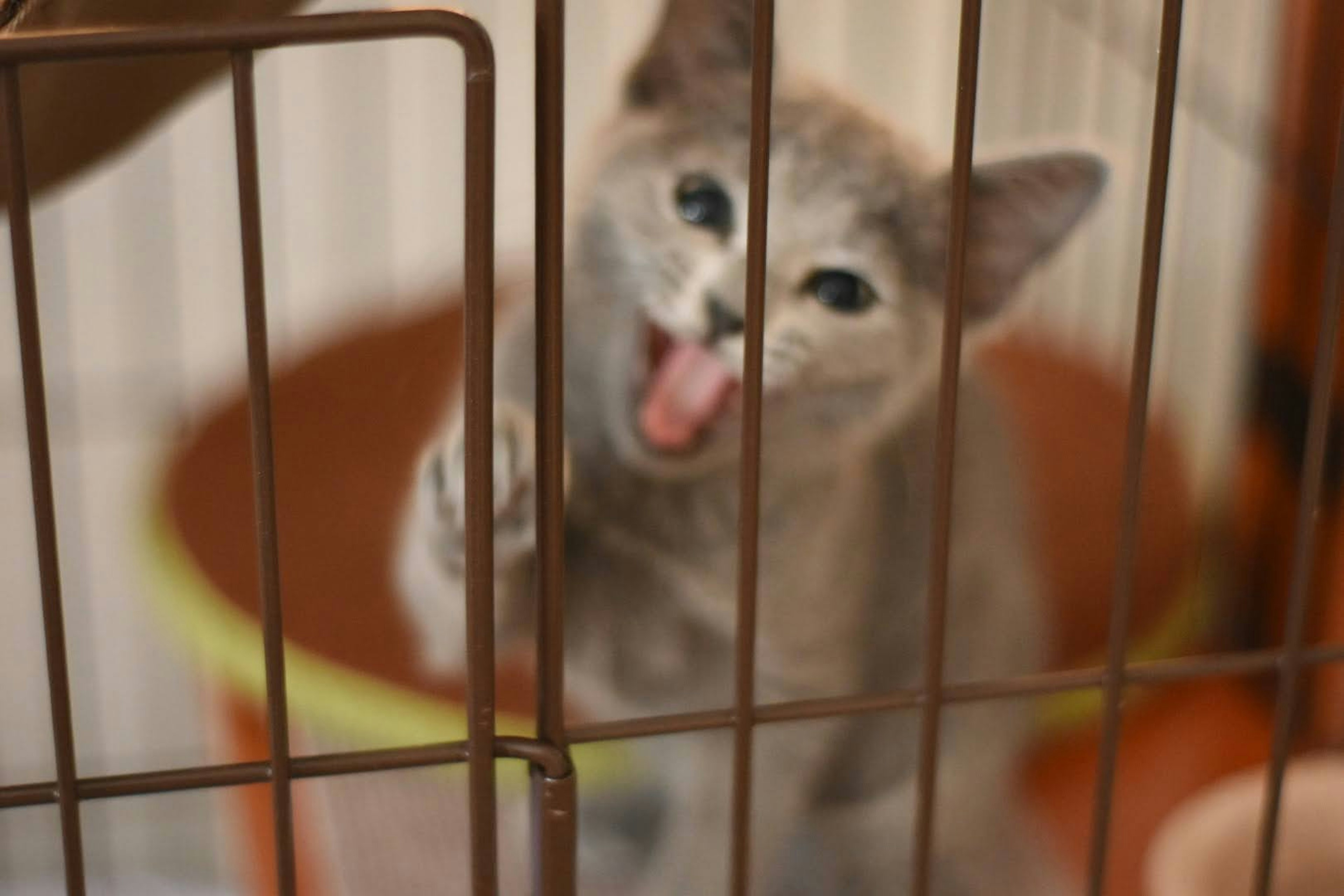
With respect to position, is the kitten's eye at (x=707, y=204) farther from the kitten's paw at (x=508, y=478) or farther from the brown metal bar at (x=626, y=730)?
the brown metal bar at (x=626, y=730)

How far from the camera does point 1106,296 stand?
4.08ft

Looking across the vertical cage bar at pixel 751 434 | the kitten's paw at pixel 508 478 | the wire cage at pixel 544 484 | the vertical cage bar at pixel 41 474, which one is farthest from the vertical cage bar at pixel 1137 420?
the vertical cage bar at pixel 41 474

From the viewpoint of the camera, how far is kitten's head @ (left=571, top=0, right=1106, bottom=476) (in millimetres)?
685

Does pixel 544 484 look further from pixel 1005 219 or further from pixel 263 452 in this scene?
pixel 1005 219

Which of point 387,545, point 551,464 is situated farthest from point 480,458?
point 387,545

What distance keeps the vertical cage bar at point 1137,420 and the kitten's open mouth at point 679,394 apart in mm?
327

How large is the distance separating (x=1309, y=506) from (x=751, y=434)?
0.68 ft

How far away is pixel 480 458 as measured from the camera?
15.8 inches

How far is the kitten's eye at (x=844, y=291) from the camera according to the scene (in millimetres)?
751

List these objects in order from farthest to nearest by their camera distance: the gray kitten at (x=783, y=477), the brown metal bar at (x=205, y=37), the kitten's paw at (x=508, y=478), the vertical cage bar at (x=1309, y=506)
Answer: the gray kitten at (x=783, y=477) → the kitten's paw at (x=508, y=478) → the vertical cage bar at (x=1309, y=506) → the brown metal bar at (x=205, y=37)

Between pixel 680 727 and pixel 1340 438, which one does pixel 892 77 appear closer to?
pixel 1340 438

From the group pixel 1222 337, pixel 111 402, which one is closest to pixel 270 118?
pixel 111 402

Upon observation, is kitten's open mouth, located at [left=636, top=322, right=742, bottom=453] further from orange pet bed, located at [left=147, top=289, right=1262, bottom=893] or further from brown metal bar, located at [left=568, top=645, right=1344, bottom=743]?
brown metal bar, located at [left=568, top=645, right=1344, bottom=743]

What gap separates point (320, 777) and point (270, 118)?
3.09ft
